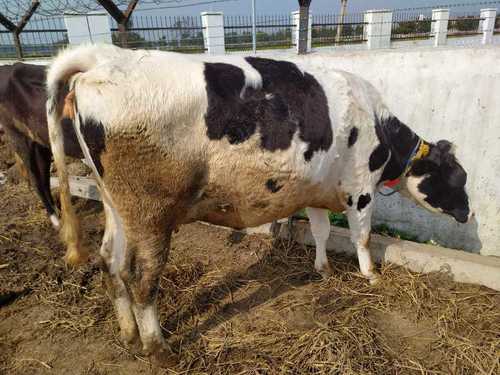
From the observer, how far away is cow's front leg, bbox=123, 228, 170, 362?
2.42 metres

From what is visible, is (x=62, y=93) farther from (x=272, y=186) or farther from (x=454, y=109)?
(x=454, y=109)

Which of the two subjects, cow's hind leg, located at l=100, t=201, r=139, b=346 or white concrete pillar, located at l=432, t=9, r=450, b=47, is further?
white concrete pillar, located at l=432, t=9, r=450, b=47

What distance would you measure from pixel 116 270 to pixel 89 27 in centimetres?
890

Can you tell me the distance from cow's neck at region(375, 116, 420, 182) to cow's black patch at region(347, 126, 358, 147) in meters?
0.35

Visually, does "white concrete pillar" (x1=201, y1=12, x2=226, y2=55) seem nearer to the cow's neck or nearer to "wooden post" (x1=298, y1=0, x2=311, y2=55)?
"wooden post" (x1=298, y1=0, x2=311, y2=55)

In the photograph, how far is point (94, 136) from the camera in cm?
213

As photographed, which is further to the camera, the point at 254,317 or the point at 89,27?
the point at 89,27

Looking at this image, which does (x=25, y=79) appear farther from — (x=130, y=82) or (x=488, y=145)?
(x=488, y=145)

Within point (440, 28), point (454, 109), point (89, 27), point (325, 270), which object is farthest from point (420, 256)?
point (440, 28)

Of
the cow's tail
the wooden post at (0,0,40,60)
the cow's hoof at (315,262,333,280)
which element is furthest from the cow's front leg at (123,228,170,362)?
the wooden post at (0,0,40,60)

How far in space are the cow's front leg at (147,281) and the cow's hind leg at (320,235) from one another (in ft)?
5.38

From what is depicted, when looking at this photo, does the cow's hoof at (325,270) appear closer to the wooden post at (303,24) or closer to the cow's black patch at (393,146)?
the cow's black patch at (393,146)

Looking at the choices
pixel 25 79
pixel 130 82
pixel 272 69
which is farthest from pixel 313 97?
pixel 25 79

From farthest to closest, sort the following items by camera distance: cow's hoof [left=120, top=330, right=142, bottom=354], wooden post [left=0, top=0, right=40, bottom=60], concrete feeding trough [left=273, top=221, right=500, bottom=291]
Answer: wooden post [left=0, top=0, right=40, bottom=60], concrete feeding trough [left=273, top=221, right=500, bottom=291], cow's hoof [left=120, top=330, right=142, bottom=354]
